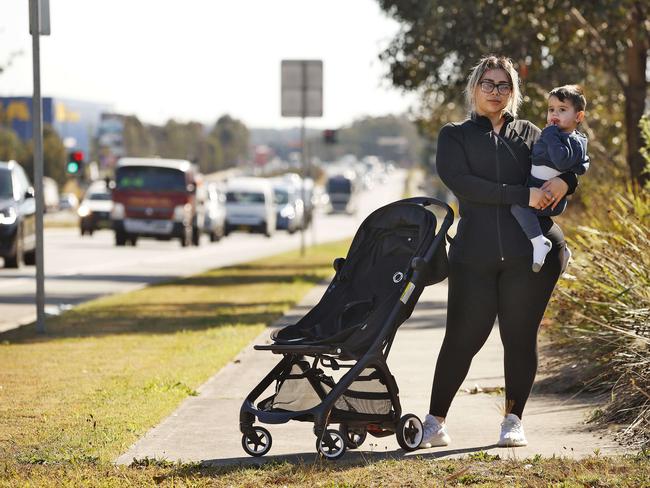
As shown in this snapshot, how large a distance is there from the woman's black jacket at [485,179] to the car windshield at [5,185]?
18503 mm

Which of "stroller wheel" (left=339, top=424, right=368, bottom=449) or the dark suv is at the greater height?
"stroller wheel" (left=339, top=424, right=368, bottom=449)

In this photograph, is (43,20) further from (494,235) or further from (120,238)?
(120,238)

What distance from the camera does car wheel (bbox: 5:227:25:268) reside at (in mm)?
25547

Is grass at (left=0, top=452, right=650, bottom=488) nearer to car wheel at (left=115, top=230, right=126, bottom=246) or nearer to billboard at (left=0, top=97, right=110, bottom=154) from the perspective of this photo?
car wheel at (left=115, top=230, right=126, bottom=246)

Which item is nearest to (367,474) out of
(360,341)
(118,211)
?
(360,341)

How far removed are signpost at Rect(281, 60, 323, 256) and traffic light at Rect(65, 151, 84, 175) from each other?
1475 centimetres

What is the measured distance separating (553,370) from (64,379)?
3.39 m

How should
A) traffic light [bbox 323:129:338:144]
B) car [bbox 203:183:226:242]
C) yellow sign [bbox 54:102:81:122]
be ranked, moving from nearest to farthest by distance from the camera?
1. traffic light [bbox 323:129:338:144]
2. car [bbox 203:183:226:242]
3. yellow sign [bbox 54:102:81:122]

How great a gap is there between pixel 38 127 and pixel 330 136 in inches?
1217

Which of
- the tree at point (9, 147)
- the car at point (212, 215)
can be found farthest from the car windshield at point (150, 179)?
the tree at point (9, 147)

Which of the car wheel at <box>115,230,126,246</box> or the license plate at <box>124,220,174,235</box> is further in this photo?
the car wheel at <box>115,230,126,246</box>

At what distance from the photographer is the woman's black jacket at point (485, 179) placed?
7.61 m

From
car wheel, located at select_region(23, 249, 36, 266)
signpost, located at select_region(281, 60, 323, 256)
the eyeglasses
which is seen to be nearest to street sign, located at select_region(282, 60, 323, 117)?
signpost, located at select_region(281, 60, 323, 256)

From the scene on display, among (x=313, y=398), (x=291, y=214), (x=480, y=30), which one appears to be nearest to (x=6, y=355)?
(x=313, y=398)
